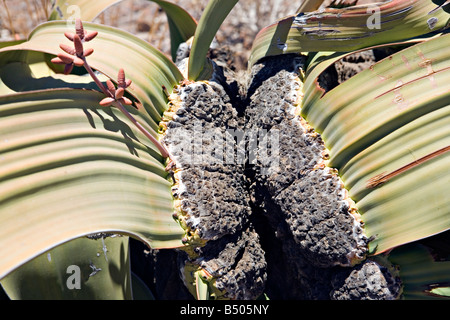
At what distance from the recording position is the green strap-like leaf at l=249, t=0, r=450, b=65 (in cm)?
77

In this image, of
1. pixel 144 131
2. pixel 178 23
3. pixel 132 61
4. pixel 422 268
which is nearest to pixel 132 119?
pixel 144 131

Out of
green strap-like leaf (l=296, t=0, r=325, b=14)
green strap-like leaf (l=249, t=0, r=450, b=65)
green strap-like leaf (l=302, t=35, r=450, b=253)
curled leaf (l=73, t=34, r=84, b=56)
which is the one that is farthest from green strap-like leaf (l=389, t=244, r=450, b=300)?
curled leaf (l=73, t=34, r=84, b=56)

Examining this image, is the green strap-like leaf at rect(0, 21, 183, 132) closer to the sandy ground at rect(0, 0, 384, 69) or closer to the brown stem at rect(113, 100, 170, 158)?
the brown stem at rect(113, 100, 170, 158)

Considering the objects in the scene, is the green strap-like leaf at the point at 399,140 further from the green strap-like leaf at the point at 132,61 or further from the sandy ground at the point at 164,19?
the sandy ground at the point at 164,19

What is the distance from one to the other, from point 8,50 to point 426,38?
800 mm

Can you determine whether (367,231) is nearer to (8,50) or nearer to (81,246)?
(81,246)

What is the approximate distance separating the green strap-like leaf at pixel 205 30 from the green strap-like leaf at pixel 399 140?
0.96 feet

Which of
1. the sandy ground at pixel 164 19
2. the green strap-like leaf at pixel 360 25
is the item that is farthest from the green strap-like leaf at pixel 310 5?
the sandy ground at pixel 164 19

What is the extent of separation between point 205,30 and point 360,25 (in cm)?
32

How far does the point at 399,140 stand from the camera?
74 cm

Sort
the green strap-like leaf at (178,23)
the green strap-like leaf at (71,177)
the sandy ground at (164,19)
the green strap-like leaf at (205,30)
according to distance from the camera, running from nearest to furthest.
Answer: the green strap-like leaf at (71,177) < the green strap-like leaf at (205,30) < the green strap-like leaf at (178,23) < the sandy ground at (164,19)

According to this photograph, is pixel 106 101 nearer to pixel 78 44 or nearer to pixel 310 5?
pixel 78 44

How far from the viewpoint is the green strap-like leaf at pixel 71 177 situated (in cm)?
61
